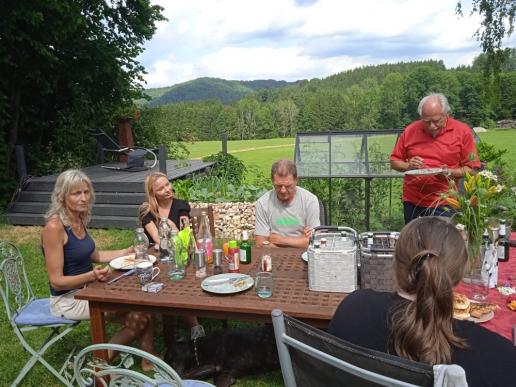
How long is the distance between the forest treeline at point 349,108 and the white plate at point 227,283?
9.84 m

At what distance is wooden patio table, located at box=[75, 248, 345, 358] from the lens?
1.95 meters

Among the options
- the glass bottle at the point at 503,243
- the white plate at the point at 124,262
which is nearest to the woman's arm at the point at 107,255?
the white plate at the point at 124,262

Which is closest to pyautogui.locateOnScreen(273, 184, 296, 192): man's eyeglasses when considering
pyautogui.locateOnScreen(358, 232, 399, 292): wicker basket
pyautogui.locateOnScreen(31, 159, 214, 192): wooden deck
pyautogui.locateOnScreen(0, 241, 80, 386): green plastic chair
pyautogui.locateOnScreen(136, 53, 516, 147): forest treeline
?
pyautogui.locateOnScreen(358, 232, 399, 292): wicker basket

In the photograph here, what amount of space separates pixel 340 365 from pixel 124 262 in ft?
6.17

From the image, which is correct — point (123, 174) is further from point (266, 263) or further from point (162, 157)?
point (266, 263)

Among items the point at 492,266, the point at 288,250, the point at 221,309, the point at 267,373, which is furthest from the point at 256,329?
the point at 492,266

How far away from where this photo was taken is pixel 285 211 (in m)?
3.20

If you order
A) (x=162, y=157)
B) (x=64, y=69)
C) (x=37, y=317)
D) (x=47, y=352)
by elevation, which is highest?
(x=64, y=69)

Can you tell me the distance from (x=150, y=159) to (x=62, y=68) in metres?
3.25

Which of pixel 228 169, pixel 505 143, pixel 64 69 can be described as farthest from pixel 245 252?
pixel 505 143

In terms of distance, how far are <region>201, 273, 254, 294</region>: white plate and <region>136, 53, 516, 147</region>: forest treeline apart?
9.84 m

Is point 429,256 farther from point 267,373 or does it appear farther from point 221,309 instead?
point 267,373

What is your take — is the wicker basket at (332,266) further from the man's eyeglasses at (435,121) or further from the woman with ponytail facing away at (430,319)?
the man's eyeglasses at (435,121)

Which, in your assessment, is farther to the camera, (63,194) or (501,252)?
(63,194)
